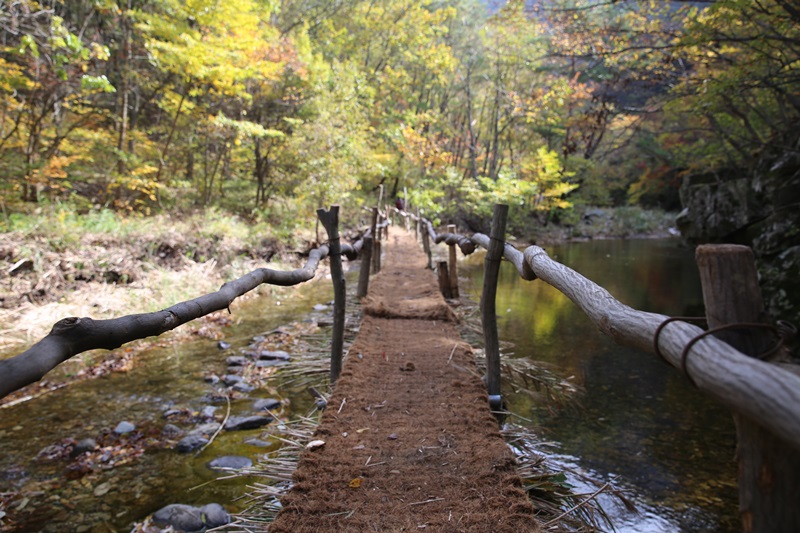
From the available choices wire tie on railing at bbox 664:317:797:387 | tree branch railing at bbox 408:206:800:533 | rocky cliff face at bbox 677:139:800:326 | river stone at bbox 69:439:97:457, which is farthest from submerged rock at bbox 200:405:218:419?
rocky cliff face at bbox 677:139:800:326

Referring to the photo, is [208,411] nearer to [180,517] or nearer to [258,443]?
[258,443]

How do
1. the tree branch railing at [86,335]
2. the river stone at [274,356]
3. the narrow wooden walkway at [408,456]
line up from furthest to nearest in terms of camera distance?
the river stone at [274,356] < the narrow wooden walkway at [408,456] < the tree branch railing at [86,335]

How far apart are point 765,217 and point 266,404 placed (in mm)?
9936

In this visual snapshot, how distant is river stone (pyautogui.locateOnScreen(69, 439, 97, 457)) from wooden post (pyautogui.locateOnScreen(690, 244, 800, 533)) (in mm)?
3992

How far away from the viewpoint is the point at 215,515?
2.81 metres

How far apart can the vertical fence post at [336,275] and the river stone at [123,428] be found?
1678 mm

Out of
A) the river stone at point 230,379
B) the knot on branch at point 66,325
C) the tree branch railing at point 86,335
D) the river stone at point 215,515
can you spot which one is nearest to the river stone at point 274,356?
the river stone at point 230,379

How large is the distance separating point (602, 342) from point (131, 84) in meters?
11.3

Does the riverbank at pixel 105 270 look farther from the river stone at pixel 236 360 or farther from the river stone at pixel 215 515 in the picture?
the river stone at pixel 215 515

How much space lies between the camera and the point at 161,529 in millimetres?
2689

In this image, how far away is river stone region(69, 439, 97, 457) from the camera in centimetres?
344

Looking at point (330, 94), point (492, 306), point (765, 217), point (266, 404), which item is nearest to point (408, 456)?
point (492, 306)

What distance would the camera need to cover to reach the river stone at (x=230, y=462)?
11.1ft

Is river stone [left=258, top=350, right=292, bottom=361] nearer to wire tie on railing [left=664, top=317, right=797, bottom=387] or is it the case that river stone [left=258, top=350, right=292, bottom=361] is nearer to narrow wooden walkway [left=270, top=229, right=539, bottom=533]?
narrow wooden walkway [left=270, top=229, right=539, bottom=533]
